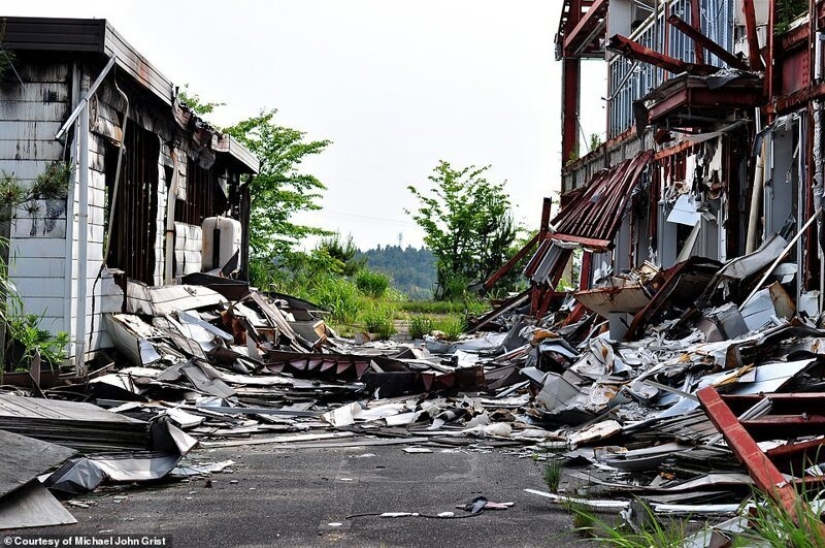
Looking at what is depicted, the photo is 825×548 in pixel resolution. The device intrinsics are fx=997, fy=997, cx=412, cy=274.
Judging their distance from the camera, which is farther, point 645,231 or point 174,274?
point 645,231

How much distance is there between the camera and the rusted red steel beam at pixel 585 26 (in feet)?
74.0

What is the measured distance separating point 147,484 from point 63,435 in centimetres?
67

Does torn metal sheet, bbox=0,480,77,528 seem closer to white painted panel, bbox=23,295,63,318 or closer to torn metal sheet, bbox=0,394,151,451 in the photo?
torn metal sheet, bbox=0,394,151,451

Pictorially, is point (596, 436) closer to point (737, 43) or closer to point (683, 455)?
point (683, 455)

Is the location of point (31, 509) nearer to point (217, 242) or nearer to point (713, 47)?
point (713, 47)

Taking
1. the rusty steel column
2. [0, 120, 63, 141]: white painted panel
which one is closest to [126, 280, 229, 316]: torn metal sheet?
[0, 120, 63, 141]: white painted panel

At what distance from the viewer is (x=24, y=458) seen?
18.3ft

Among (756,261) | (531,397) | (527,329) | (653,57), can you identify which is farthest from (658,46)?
(531,397)

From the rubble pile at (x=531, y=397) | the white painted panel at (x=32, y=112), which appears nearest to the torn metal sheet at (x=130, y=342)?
the rubble pile at (x=531, y=397)

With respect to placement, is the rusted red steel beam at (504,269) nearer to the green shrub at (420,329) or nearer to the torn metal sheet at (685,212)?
the green shrub at (420,329)

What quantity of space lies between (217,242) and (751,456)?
1548 centimetres

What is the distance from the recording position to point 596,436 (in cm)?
808

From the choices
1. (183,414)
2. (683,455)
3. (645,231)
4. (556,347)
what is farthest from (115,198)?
(645,231)

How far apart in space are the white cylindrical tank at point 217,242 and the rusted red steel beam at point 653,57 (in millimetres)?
9066
